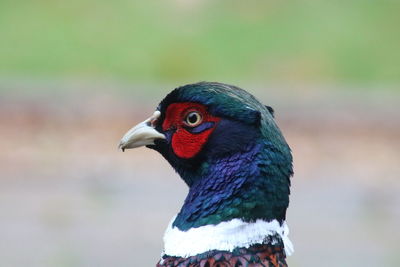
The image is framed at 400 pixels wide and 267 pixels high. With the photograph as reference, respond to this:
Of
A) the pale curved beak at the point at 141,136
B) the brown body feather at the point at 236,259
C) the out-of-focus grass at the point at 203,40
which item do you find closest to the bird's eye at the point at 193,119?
the pale curved beak at the point at 141,136

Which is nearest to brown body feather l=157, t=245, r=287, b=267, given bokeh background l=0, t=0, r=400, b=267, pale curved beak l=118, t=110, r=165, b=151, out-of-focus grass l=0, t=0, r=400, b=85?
pale curved beak l=118, t=110, r=165, b=151

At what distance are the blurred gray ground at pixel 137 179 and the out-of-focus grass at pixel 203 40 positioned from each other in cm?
200

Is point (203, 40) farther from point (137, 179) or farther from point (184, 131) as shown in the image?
point (184, 131)

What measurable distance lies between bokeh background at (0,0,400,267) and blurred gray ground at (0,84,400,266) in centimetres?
2

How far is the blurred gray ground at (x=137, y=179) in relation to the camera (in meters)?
7.87

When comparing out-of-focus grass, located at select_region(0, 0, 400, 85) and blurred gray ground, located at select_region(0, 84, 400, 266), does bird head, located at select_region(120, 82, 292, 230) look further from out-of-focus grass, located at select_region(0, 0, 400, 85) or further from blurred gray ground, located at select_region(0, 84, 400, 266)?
out-of-focus grass, located at select_region(0, 0, 400, 85)

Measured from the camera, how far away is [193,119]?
3039 mm

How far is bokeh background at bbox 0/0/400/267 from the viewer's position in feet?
26.9

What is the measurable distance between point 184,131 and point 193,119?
5 centimetres

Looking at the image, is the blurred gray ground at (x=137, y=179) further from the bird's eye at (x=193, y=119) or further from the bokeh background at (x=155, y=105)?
the bird's eye at (x=193, y=119)

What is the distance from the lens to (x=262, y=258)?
2920mm

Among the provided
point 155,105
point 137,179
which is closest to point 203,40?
point 155,105
